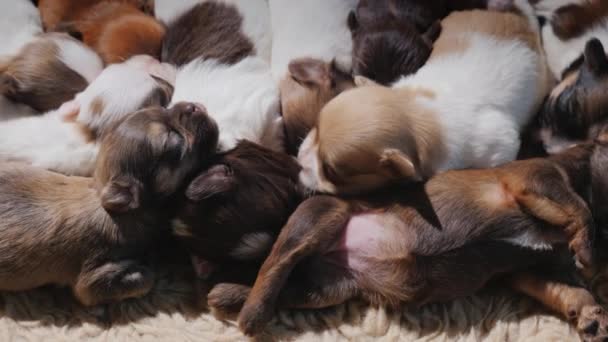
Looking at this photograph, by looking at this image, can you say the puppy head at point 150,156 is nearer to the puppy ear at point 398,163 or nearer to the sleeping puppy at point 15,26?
the puppy ear at point 398,163

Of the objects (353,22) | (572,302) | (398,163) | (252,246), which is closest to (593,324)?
(572,302)

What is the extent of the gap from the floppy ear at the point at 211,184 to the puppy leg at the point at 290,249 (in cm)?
30

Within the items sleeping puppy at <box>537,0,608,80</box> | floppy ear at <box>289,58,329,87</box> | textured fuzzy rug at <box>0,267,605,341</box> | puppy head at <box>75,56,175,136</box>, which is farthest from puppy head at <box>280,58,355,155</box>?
sleeping puppy at <box>537,0,608,80</box>

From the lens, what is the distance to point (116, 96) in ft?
9.67

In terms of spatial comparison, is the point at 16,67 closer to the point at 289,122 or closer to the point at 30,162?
the point at 30,162

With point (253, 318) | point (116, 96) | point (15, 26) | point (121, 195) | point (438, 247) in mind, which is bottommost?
point (253, 318)

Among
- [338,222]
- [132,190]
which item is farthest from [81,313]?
[338,222]

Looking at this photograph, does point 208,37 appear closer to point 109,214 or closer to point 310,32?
point 310,32

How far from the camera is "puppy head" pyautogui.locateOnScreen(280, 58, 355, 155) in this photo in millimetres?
3020

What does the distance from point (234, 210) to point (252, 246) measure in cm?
17

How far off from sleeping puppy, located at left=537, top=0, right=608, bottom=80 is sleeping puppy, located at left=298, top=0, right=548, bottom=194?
11cm

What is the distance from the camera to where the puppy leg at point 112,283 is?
261cm

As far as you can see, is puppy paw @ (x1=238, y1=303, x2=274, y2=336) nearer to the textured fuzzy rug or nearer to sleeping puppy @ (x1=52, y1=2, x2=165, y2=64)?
the textured fuzzy rug

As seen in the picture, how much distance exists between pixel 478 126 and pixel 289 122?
90 cm
